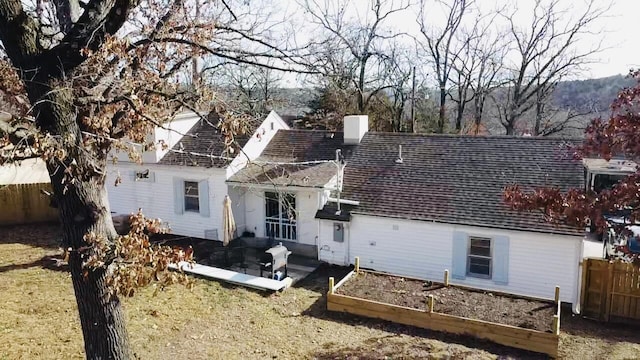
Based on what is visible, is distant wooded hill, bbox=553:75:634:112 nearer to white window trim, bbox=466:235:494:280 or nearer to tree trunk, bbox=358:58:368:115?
tree trunk, bbox=358:58:368:115

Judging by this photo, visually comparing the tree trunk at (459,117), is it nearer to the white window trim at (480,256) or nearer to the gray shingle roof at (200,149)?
the gray shingle roof at (200,149)

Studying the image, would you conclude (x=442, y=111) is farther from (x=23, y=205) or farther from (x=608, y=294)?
(x=23, y=205)

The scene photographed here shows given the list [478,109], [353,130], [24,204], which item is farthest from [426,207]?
[478,109]

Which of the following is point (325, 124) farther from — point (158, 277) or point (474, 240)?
point (158, 277)

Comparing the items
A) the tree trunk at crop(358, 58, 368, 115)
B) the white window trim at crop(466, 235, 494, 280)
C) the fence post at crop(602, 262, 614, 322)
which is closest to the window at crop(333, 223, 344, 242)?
the white window trim at crop(466, 235, 494, 280)

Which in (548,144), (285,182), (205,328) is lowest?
(205,328)

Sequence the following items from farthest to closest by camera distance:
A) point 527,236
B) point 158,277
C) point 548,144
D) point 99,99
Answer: point 548,144 → point 527,236 → point 99,99 → point 158,277

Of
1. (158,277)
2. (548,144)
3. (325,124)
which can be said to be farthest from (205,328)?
(325,124)
